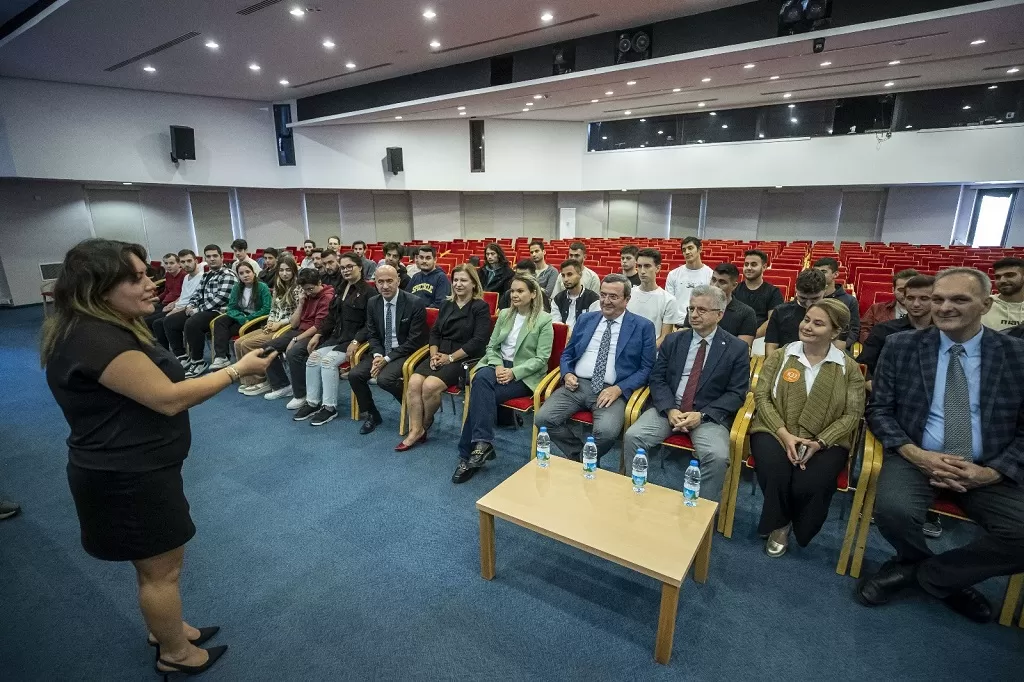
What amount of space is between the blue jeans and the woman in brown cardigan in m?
1.57

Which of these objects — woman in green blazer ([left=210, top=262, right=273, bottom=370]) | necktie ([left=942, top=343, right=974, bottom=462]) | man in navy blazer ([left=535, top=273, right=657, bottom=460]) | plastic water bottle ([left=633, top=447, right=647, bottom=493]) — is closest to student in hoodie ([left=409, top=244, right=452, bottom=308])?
woman in green blazer ([left=210, top=262, right=273, bottom=370])

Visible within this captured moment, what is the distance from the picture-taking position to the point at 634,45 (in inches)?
280

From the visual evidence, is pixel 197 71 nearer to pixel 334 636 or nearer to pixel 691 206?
pixel 334 636

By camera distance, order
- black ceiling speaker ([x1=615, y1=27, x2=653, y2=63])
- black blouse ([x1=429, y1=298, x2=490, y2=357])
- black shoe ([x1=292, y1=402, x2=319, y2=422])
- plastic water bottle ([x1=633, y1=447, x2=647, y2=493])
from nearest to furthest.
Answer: plastic water bottle ([x1=633, y1=447, x2=647, y2=493])
black blouse ([x1=429, y1=298, x2=490, y2=357])
black shoe ([x1=292, y1=402, x2=319, y2=422])
black ceiling speaker ([x1=615, y1=27, x2=653, y2=63])

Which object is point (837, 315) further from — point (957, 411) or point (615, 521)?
point (615, 521)

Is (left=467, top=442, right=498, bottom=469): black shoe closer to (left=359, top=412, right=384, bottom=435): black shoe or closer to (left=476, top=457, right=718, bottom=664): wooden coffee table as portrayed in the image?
(left=476, top=457, right=718, bottom=664): wooden coffee table

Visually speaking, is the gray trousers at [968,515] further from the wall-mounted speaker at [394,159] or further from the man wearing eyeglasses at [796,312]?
the wall-mounted speaker at [394,159]

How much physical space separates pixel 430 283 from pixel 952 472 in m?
4.46

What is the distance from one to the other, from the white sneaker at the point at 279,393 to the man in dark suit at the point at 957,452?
4705mm

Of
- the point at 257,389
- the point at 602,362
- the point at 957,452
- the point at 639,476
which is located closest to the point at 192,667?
the point at 639,476

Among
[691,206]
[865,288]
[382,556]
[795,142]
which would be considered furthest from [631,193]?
[382,556]

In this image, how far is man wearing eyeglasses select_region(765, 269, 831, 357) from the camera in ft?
10.4

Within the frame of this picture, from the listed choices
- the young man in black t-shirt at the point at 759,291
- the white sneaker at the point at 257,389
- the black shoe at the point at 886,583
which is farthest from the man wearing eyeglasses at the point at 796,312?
the white sneaker at the point at 257,389

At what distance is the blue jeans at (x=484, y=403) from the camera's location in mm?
3225
